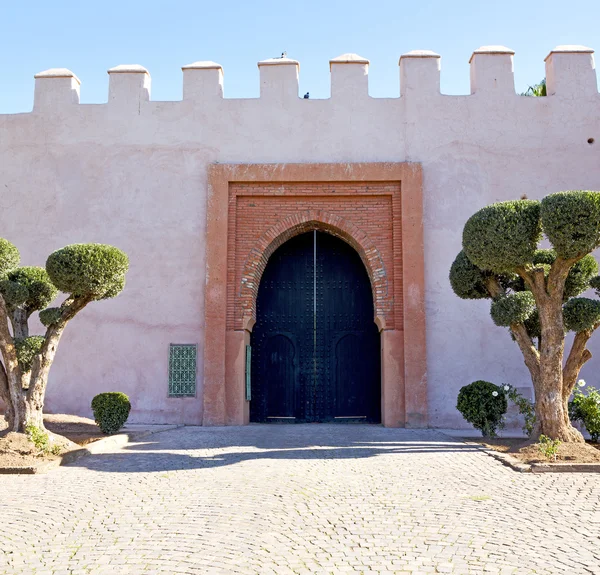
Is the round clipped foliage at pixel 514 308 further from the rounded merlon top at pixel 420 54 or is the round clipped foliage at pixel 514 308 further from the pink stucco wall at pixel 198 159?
the rounded merlon top at pixel 420 54

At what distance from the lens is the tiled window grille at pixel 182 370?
10.8 meters

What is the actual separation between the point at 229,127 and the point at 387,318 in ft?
14.0

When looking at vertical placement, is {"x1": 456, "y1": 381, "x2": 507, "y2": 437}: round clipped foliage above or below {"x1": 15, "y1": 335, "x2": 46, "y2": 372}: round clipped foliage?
below

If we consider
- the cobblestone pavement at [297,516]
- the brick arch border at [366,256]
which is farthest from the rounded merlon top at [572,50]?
the cobblestone pavement at [297,516]

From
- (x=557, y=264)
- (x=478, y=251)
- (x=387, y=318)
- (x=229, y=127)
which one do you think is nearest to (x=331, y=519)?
(x=478, y=251)

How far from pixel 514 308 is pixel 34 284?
18.2 ft

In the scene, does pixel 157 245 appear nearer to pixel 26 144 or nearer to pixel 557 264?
pixel 26 144

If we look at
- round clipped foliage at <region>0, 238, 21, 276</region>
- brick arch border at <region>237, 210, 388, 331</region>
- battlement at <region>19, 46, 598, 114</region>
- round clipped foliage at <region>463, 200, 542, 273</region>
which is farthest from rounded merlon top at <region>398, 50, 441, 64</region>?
round clipped foliage at <region>0, 238, 21, 276</region>

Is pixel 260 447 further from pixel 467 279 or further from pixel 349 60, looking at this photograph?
pixel 349 60

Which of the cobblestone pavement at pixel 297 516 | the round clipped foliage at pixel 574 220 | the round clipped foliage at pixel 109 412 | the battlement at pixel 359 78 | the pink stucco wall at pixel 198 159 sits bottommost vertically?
the cobblestone pavement at pixel 297 516

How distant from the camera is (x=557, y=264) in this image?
7145 millimetres

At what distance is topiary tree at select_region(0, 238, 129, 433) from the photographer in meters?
7.13

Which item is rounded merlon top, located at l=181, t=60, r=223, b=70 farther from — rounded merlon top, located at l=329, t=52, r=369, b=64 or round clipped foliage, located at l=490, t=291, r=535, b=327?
round clipped foliage, located at l=490, t=291, r=535, b=327

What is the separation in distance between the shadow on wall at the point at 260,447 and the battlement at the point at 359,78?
18.7 feet
